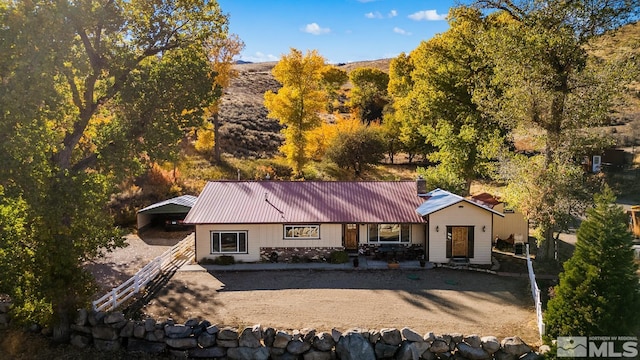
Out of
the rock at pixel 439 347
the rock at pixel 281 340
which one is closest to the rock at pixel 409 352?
the rock at pixel 439 347

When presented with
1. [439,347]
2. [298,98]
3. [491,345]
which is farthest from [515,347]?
[298,98]

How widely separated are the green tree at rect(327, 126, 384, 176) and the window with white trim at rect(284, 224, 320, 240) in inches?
721

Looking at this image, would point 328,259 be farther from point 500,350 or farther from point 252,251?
point 500,350

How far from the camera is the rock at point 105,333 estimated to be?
1440 cm

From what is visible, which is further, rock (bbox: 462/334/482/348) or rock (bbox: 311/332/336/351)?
rock (bbox: 311/332/336/351)

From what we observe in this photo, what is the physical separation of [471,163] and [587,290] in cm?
1765

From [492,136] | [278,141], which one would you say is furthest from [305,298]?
[278,141]

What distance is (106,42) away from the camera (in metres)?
19.0

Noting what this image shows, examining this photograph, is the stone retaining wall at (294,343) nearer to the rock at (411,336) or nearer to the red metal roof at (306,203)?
the rock at (411,336)

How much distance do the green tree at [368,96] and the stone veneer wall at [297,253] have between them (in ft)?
122

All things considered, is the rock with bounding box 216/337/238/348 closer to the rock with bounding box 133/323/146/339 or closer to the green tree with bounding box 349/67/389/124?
the rock with bounding box 133/323/146/339

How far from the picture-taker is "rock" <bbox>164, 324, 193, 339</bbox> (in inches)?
549

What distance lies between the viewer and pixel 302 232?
880 inches

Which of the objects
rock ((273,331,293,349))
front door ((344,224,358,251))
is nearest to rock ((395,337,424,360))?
rock ((273,331,293,349))
